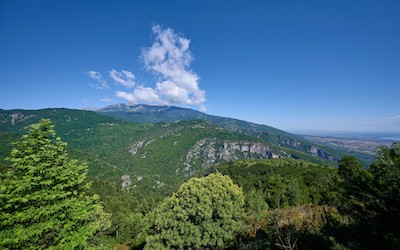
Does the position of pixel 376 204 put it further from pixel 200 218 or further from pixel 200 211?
pixel 200 218

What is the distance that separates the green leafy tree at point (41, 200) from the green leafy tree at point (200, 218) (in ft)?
29.5

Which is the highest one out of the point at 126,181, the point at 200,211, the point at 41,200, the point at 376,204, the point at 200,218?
the point at 376,204

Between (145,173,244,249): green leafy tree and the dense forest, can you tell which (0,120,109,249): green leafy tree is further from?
(145,173,244,249): green leafy tree

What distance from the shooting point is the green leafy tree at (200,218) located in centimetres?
1833

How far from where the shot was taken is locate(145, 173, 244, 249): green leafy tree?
18.3 metres

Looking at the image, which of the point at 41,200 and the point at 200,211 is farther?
the point at 200,211

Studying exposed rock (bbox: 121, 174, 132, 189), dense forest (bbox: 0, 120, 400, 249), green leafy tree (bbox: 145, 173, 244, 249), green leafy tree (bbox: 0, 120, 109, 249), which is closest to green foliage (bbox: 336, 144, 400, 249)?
dense forest (bbox: 0, 120, 400, 249)

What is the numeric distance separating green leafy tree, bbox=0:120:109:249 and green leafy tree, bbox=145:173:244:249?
8983 mm

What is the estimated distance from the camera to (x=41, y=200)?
436 inches

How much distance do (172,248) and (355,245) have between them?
17.9 metres

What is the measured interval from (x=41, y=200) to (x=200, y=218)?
43.6 ft

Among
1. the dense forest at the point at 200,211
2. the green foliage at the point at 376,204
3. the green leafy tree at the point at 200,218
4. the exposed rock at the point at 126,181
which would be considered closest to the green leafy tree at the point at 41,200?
the dense forest at the point at 200,211

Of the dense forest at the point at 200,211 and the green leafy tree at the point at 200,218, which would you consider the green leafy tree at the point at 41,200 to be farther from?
the green leafy tree at the point at 200,218

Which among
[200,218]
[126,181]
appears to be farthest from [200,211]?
[126,181]
